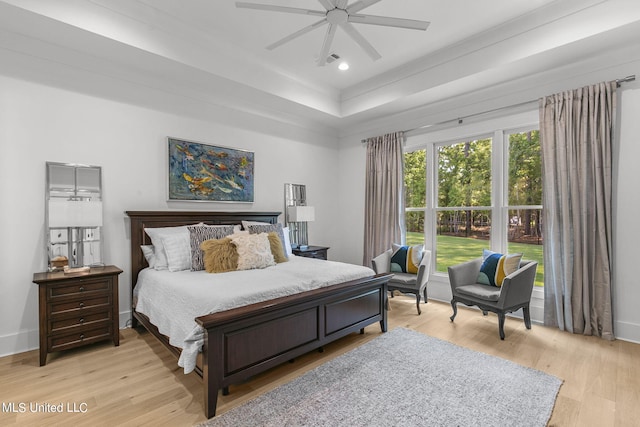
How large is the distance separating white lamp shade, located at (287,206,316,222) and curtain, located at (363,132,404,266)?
1062 millimetres

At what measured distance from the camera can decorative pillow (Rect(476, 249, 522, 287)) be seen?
11.3ft

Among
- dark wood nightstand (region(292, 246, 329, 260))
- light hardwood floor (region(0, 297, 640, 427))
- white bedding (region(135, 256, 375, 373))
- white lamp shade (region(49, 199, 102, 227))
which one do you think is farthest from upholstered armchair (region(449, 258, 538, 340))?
white lamp shade (region(49, 199, 102, 227))

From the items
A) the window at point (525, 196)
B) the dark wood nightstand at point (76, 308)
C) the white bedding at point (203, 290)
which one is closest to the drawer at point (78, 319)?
the dark wood nightstand at point (76, 308)

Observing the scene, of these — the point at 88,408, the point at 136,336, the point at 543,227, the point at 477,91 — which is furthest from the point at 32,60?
the point at 543,227

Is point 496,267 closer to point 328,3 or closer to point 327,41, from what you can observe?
point 327,41

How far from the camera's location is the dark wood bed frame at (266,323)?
6.46ft

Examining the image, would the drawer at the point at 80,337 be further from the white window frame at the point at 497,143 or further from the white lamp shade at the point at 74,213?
the white window frame at the point at 497,143

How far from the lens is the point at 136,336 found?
125 inches

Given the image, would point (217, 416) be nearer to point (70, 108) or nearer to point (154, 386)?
point (154, 386)

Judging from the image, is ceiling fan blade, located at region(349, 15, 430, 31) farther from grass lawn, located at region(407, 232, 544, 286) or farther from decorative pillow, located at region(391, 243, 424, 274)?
grass lawn, located at region(407, 232, 544, 286)

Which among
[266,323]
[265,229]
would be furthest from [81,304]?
[265,229]

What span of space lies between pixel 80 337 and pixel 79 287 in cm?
44

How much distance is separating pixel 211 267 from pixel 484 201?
11.6ft

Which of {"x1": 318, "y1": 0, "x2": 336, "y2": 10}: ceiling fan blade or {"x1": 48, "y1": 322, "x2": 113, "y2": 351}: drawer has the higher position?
{"x1": 318, "y1": 0, "x2": 336, "y2": 10}: ceiling fan blade
